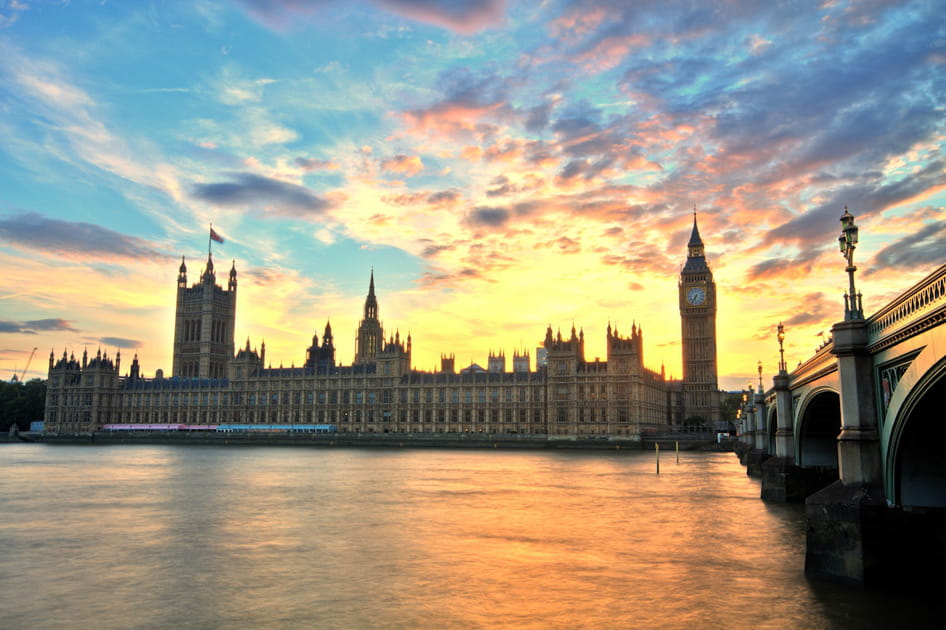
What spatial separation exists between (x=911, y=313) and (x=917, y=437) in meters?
5.17

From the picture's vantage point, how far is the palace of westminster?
406 ft

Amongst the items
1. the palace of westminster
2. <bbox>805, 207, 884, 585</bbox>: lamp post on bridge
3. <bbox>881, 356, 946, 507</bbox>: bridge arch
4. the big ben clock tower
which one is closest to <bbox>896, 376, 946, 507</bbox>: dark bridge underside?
<bbox>881, 356, 946, 507</bbox>: bridge arch

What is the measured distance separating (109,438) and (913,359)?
151 meters

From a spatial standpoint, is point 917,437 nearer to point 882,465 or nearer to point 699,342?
point 882,465

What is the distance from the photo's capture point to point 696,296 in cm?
14712

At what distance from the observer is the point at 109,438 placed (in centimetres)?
14250

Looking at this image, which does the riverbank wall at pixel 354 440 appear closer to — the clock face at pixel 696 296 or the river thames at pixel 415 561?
the clock face at pixel 696 296

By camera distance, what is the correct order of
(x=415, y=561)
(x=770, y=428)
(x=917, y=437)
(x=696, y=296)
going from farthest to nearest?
1. (x=696, y=296)
2. (x=770, y=428)
3. (x=415, y=561)
4. (x=917, y=437)

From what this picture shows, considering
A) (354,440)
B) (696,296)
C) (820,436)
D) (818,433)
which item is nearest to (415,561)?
(818,433)

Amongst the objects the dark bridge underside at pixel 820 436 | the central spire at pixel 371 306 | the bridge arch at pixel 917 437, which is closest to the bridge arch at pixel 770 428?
the dark bridge underside at pixel 820 436

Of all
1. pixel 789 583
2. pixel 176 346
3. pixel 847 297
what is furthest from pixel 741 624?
pixel 176 346

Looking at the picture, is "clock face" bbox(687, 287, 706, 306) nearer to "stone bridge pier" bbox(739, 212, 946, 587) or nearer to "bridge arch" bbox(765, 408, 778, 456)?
"bridge arch" bbox(765, 408, 778, 456)

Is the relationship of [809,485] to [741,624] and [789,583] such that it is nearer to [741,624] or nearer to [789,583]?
[789,583]

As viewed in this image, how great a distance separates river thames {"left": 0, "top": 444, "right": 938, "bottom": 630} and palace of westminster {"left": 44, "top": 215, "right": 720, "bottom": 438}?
79742 millimetres
